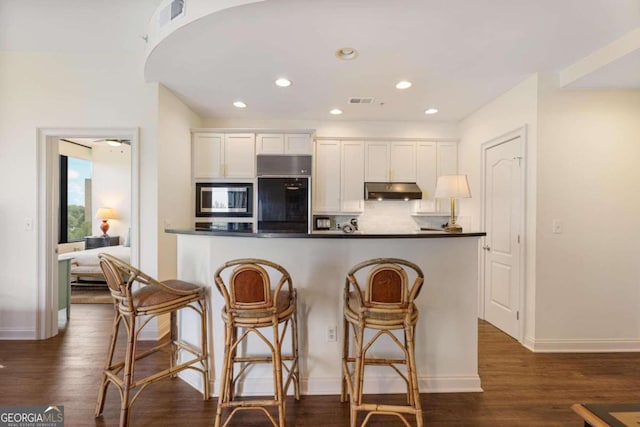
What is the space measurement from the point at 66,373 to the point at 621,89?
5576mm

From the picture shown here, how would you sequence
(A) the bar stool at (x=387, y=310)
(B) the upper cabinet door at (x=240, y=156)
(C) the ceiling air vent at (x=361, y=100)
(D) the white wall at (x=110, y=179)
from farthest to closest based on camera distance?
1. (D) the white wall at (x=110, y=179)
2. (B) the upper cabinet door at (x=240, y=156)
3. (C) the ceiling air vent at (x=361, y=100)
4. (A) the bar stool at (x=387, y=310)

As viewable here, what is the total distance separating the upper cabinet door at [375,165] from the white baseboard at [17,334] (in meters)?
4.26

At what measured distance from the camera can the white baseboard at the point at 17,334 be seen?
309 cm

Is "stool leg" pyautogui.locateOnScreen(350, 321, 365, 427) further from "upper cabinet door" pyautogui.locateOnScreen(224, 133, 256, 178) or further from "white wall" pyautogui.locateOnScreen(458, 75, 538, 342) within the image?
Answer: "upper cabinet door" pyautogui.locateOnScreen(224, 133, 256, 178)

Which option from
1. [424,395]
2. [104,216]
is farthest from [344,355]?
[104,216]

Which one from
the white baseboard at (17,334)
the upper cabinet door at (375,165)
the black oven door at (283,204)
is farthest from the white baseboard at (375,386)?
the upper cabinet door at (375,165)

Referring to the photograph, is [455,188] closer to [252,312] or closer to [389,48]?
[389,48]

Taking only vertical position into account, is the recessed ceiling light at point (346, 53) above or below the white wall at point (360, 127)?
above

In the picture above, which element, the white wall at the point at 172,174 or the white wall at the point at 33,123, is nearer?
the white wall at the point at 33,123

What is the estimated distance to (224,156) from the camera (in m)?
4.15


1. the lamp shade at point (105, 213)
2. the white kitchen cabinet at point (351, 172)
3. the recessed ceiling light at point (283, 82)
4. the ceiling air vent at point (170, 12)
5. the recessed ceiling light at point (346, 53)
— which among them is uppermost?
the ceiling air vent at point (170, 12)

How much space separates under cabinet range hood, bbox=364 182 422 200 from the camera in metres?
4.29

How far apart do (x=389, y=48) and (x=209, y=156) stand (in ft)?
9.00

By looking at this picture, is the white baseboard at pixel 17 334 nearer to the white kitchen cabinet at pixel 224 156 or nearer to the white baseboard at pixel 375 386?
the white baseboard at pixel 375 386
